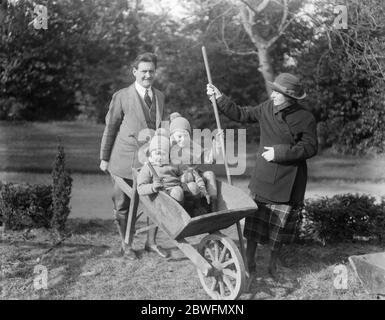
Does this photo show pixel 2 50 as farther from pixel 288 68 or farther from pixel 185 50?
pixel 288 68

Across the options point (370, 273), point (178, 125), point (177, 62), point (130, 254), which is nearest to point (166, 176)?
point (178, 125)

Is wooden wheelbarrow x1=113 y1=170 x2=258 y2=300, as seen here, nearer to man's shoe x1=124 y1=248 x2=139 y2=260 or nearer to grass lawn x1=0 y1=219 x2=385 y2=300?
grass lawn x1=0 y1=219 x2=385 y2=300

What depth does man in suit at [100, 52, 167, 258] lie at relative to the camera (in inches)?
191

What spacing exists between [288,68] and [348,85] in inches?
45.9

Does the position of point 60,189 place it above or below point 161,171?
below

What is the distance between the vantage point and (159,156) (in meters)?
4.30

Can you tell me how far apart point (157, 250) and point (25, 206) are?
1.88 m

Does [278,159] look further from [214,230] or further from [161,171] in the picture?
[161,171]

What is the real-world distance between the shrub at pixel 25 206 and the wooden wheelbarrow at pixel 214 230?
7.32ft

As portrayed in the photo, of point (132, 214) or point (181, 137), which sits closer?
point (181, 137)

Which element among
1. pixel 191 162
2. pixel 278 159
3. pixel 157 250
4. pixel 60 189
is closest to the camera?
pixel 278 159

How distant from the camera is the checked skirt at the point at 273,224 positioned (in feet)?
15.1

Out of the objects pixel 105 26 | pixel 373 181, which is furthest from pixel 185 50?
pixel 373 181

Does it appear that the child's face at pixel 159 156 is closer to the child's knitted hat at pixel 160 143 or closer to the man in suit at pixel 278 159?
the child's knitted hat at pixel 160 143
